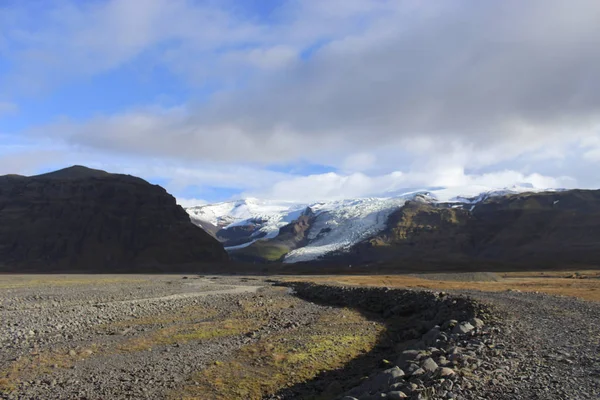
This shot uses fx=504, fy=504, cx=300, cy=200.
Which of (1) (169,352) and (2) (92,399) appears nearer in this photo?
(2) (92,399)

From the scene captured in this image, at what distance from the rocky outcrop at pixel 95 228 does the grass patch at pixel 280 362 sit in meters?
138

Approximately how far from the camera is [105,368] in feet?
60.0

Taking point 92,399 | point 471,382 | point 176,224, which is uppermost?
point 176,224

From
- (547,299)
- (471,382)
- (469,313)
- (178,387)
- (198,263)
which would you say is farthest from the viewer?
(198,263)

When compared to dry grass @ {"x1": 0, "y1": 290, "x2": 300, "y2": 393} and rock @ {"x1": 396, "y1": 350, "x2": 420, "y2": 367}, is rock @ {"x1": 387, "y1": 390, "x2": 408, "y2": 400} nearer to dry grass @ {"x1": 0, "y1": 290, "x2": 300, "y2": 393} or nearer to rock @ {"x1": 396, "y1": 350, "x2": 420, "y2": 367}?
rock @ {"x1": 396, "y1": 350, "x2": 420, "y2": 367}

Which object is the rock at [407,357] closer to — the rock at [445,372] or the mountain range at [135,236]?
the rock at [445,372]

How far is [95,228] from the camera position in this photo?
175 m

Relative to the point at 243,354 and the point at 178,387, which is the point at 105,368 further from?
the point at 243,354

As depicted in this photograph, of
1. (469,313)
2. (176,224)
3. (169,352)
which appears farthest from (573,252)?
(169,352)

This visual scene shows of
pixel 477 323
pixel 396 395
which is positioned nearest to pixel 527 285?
pixel 477 323

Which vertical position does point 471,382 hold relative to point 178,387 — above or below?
above

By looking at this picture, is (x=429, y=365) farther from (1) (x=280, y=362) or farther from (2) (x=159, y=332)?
(2) (x=159, y=332)

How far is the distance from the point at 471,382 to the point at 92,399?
10822 mm

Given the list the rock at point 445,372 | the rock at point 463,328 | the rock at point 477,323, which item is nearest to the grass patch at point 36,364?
the rock at point 445,372
